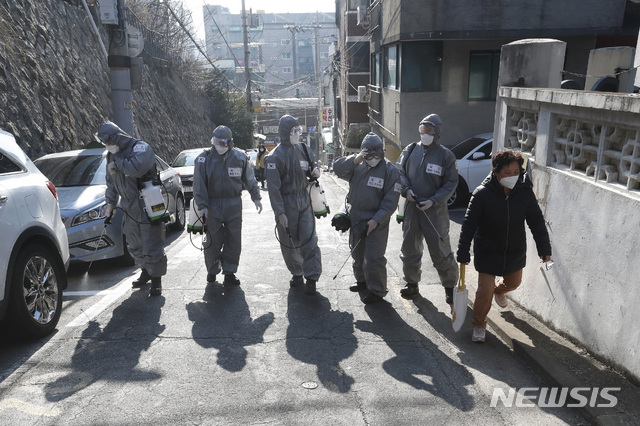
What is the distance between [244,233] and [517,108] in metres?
5.34

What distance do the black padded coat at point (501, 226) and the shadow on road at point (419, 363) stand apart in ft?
2.77

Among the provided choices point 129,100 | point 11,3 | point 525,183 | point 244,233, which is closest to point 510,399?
point 525,183

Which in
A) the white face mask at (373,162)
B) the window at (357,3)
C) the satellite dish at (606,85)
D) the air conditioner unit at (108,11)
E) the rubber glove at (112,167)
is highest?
the window at (357,3)

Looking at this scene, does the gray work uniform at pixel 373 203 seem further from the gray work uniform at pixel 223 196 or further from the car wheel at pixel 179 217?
the car wheel at pixel 179 217

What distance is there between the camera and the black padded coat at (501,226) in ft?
14.4

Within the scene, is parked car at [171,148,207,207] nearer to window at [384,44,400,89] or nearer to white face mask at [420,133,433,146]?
window at [384,44,400,89]

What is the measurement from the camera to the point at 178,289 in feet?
20.7

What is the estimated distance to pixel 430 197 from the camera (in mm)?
5539

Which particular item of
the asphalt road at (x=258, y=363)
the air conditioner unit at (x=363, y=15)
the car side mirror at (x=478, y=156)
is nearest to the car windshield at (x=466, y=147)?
the car side mirror at (x=478, y=156)

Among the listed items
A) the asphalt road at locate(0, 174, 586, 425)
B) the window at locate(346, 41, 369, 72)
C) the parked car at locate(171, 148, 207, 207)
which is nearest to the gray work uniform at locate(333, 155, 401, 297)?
the asphalt road at locate(0, 174, 586, 425)

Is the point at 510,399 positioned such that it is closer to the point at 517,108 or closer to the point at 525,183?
the point at 525,183

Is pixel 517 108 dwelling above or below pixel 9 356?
above

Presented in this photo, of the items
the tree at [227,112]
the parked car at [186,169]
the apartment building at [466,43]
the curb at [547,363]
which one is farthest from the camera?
the tree at [227,112]

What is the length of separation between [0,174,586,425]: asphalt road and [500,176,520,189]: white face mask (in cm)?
142
